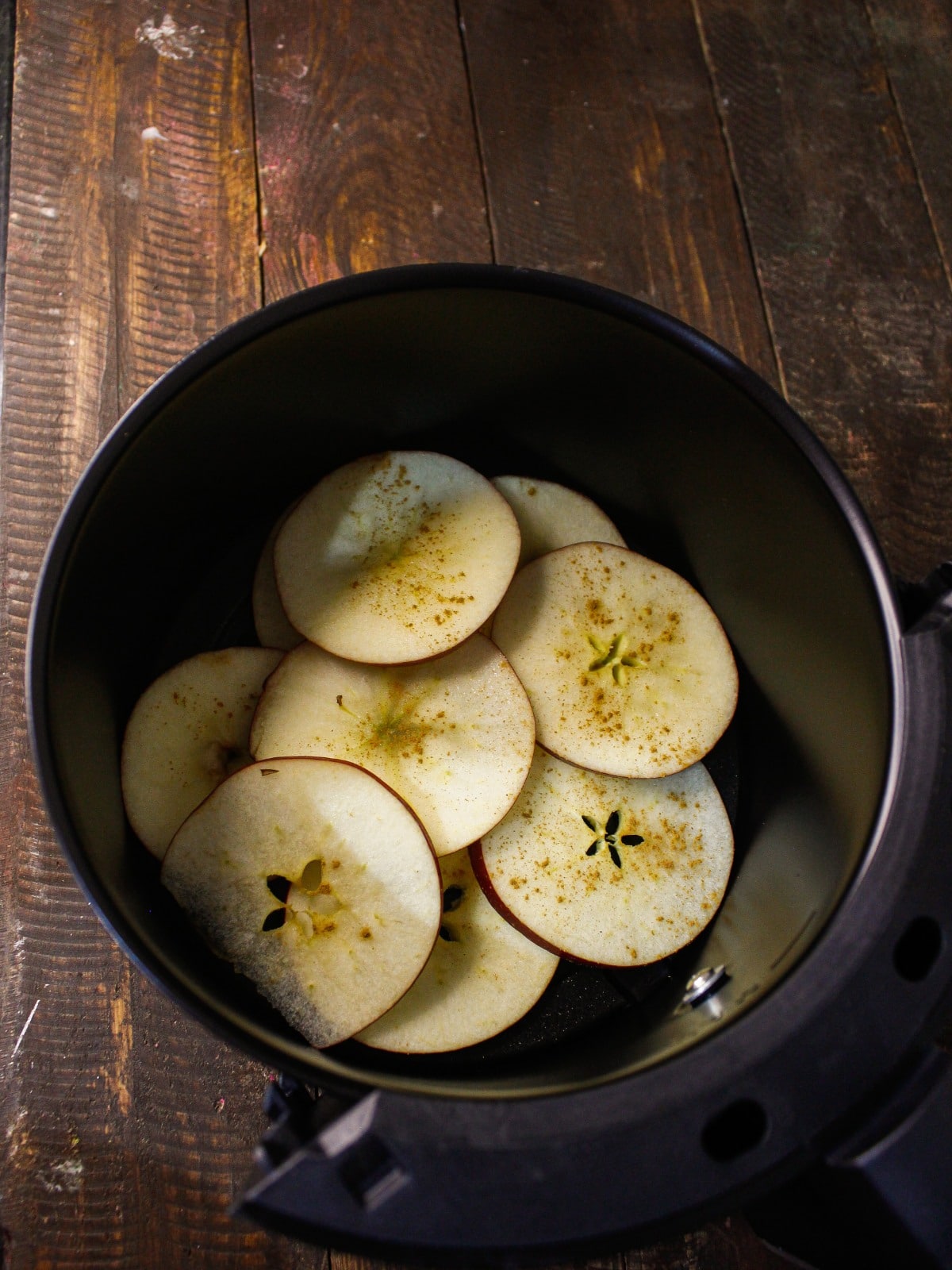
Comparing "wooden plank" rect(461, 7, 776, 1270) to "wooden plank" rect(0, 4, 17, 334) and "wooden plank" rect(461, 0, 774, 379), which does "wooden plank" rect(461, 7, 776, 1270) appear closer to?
"wooden plank" rect(461, 0, 774, 379)

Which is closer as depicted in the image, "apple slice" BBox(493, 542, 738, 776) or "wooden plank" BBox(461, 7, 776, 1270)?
"apple slice" BBox(493, 542, 738, 776)

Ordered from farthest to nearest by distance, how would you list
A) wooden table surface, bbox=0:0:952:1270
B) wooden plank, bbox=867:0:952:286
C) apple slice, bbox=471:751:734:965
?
wooden plank, bbox=867:0:952:286 → wooden table surface, bbox=0:0:952:1270 → apple slice, bbox=471:751:734:965

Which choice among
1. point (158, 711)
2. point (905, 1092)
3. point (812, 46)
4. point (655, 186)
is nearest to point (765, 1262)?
point (905, 1092)

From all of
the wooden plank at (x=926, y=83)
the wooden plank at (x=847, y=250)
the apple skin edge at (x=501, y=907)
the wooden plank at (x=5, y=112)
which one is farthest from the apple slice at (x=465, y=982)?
the wooden plank at (x=926, y=83)

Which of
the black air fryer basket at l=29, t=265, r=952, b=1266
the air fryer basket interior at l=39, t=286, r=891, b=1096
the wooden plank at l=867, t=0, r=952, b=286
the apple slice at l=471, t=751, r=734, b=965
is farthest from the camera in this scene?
the wooden plank at l=867, t=0, r=952, b=286

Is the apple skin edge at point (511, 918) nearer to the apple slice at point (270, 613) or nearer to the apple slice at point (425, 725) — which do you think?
the apple slice at point (425, 725)

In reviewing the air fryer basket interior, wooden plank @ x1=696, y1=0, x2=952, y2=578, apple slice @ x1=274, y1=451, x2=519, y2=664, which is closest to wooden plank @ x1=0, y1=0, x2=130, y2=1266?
the air fryer basket interior

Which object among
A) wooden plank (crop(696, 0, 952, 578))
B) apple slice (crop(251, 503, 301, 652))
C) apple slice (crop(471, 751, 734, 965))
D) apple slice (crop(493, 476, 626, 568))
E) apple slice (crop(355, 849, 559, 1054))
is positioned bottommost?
apple slice (crop(355, 849, 559, 1054))
